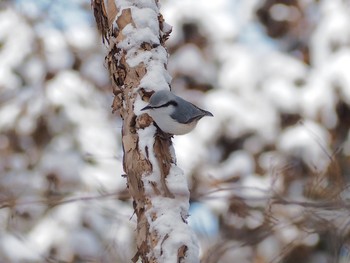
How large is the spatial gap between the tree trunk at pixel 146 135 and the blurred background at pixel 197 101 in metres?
2.38

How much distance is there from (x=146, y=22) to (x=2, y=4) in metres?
3.55

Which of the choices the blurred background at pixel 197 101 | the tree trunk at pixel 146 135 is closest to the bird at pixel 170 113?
the tree trunk at pixel 146 135

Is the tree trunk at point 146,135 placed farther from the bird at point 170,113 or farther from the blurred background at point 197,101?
the blurred background at point 197,101

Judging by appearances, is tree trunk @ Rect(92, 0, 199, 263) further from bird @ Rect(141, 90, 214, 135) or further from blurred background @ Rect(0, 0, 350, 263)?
blurred background @ Rect(0, 0, 350, 263)

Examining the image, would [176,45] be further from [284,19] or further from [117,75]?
[117,75]

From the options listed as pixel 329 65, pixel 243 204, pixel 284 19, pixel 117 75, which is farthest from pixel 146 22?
pixel 284 19

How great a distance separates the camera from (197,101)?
203 inches

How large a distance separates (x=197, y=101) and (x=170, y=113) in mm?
3225

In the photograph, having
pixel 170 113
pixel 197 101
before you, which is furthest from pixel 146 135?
pixel 197 101

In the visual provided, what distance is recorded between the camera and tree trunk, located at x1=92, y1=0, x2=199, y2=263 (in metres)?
1.77

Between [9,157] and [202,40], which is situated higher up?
[202,40]

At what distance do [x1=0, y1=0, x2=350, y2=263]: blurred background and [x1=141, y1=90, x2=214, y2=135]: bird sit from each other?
2.48 metres

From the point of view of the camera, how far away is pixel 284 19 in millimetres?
5629

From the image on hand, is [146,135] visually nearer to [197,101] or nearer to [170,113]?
[170,113]
